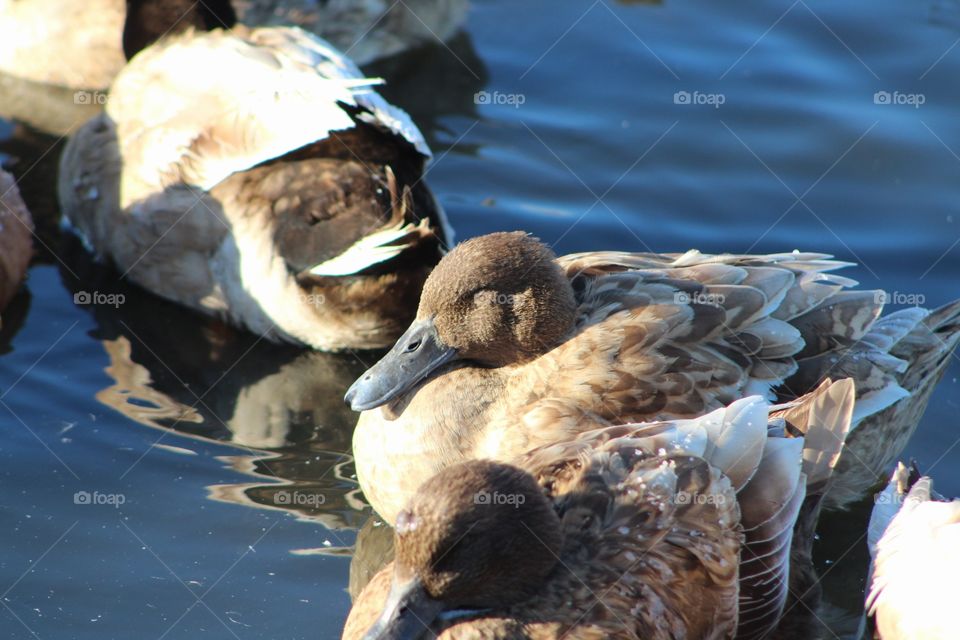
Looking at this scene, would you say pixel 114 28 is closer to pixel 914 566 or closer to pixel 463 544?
pixel 463 544

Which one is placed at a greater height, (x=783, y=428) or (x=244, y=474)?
(x=783, y=428)

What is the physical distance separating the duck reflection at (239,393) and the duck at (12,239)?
276mm

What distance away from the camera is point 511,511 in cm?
385

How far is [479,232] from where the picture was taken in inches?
273

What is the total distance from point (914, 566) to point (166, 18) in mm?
4887

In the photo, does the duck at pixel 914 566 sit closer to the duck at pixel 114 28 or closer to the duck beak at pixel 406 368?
the duck beak at pixel 406 368

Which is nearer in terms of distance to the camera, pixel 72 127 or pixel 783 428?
pixel 783 428

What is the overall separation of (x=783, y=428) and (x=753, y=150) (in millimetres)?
3398

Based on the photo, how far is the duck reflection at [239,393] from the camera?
5309 millimetres

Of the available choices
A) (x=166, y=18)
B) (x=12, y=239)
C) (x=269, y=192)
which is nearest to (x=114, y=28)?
(x=166, y=18)

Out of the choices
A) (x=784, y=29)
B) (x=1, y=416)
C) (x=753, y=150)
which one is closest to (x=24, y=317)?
(x=1, y=416)

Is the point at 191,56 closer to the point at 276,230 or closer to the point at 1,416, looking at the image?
the point at 276,230

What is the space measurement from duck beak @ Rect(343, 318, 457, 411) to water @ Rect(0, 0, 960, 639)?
1.98ft

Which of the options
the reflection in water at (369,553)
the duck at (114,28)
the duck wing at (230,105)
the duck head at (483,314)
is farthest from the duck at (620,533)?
the duck at (114,28)
